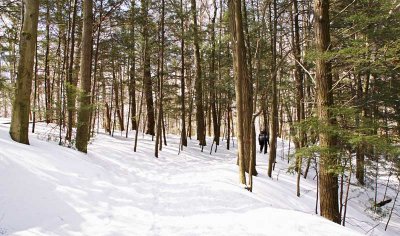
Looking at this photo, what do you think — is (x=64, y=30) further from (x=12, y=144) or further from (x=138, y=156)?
(x=12, y=144)

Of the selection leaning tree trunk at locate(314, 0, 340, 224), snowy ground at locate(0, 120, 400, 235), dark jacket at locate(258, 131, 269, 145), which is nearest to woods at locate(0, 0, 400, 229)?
leaning tree trunk at locate(314, 0, 340, 224)

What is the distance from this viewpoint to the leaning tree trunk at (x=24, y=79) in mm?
8156

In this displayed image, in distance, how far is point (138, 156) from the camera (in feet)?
45.6

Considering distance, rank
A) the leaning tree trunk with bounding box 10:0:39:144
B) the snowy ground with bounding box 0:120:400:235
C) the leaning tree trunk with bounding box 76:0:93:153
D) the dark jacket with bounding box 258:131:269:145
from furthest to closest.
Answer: the dark jacket with bounding box 258:131:269:145 → the leaning tree trunk with bounding box 76:0:93:153 → the leaning tree trunk with bounding box 10:0:39:144 → the snowy ground with bounding box 0:120:400:235

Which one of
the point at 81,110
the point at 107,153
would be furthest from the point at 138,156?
the point at 81,110

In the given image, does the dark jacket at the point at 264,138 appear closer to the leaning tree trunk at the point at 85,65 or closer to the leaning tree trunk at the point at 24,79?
the leaning tree trunk at the point at 85,65

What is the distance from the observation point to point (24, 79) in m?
8.21

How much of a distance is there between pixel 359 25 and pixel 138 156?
10.3 m

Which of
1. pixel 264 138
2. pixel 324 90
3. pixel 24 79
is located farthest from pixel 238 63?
pixel 264 138

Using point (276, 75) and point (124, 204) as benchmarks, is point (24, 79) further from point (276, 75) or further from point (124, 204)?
point (276, 75)

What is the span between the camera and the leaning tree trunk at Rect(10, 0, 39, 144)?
816 centimetres

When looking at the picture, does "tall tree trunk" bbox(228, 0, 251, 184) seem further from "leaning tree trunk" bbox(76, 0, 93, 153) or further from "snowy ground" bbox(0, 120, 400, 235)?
"leaning tree trunk" bbox(76, 0, 93, 153)

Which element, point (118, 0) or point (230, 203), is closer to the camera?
point (230, 203)

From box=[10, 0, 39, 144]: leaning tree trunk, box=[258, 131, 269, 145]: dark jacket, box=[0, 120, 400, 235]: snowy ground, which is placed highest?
box=[10, 0, 39, 144]: leaning tree trunk
